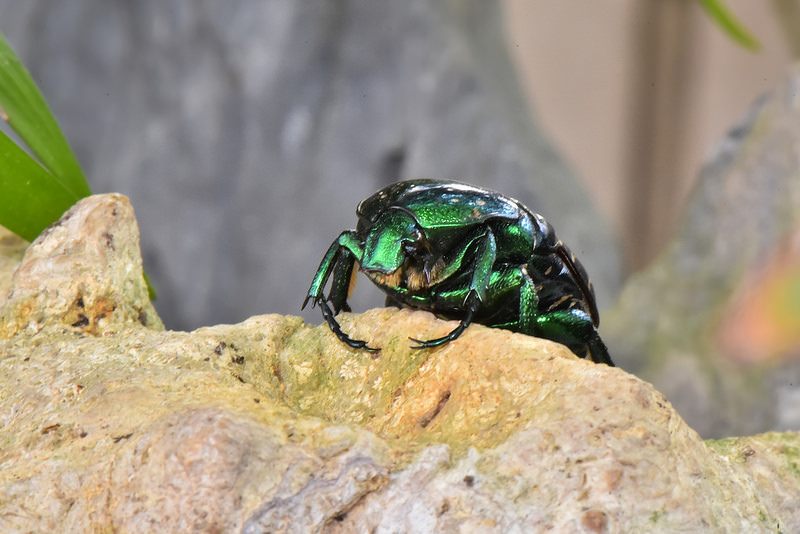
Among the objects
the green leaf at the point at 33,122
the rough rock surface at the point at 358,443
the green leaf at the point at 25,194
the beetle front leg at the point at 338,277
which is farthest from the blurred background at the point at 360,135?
→ the rough rock surface at the point at 358,443

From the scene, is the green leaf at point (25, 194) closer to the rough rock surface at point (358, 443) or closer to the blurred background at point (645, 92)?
the rough rock surface at point (358, 443)

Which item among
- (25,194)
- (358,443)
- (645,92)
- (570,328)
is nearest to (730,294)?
(570,328)

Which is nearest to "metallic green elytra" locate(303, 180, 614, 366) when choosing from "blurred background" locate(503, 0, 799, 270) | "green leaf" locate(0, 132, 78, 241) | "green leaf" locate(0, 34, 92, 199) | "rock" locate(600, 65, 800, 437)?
"green leaf" locate(0, 132, 78, 241)

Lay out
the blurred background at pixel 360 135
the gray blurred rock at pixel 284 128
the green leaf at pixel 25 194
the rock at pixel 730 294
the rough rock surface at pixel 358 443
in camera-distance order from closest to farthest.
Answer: the rough rock surface at pixel 358 443 < the green leaf at pixel 25 194 < the rock at pixel 730 294 < the blurred background at pixel 360 135 < the gray blurred rock at pixel 284 128

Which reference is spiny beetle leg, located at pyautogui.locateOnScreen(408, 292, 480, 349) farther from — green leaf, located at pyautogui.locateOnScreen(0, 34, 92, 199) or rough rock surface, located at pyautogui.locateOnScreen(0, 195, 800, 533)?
green leaf, located at pyautogui.locateOnScreen(0, 34, 92, 199)

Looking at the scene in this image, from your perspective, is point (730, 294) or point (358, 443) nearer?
point (358, 443)

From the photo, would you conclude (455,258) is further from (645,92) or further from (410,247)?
(645,92)
